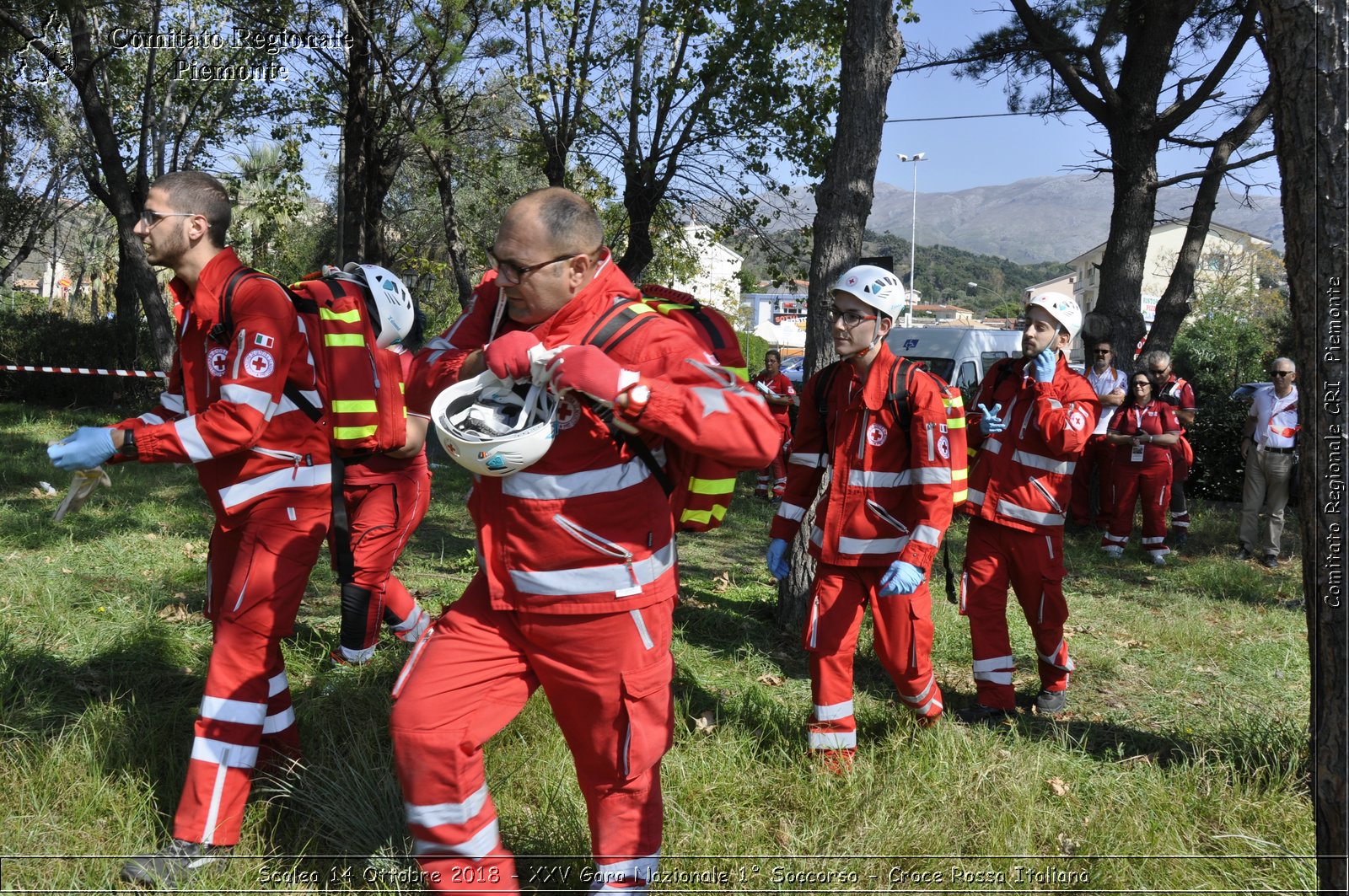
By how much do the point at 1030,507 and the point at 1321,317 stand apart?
253cm

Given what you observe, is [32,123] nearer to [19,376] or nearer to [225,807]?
[19,376]

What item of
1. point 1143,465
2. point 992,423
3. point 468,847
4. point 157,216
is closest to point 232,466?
point 157,216

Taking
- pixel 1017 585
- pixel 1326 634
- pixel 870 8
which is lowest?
pixel 1017 585

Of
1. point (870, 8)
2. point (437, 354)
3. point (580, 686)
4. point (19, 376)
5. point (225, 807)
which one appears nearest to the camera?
point (580, 686)

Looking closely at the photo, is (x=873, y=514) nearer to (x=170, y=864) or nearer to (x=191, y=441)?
(x=191, y=441)

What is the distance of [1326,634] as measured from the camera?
2760mm

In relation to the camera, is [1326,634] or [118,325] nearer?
[1326,634]

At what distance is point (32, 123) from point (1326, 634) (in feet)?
80.0

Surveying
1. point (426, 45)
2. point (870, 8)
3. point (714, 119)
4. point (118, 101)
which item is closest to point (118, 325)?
point (118, 101)

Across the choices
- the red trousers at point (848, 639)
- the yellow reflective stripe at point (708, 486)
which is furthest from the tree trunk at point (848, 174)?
the yellow reflective stripe at point (708, 486)

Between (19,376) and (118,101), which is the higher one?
(118,101)

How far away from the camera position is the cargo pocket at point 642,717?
2684 mm

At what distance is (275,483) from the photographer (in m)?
3.62

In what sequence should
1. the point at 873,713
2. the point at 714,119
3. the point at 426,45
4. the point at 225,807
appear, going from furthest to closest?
1. the point at 714,119
2. the point at 426,45
3. the point at 873,713
4. the point at 225,807
